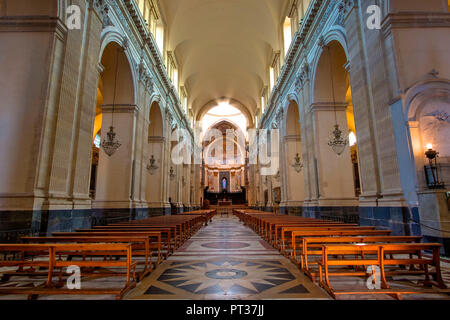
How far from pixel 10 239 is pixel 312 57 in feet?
38.3

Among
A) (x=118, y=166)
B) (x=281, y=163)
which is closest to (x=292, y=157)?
(x=281, y=163)

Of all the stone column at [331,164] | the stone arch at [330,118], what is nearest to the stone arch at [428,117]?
the stone arch at [330,118]

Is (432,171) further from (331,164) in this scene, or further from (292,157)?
(292,157)

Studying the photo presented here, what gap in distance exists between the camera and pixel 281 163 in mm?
16266

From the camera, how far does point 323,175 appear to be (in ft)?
33.8

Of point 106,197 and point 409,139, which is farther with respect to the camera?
point 106,197

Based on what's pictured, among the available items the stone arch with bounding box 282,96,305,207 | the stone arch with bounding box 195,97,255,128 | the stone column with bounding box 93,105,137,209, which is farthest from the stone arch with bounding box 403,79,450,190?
the stone arch with bounding box 195,97,255,128

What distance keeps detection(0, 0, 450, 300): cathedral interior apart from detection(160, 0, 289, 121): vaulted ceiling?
0.35 m

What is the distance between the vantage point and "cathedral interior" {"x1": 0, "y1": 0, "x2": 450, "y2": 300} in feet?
10.3

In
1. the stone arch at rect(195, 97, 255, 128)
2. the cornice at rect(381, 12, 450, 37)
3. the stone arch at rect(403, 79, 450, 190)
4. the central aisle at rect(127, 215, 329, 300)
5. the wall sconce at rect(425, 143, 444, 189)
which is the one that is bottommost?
the central aisle at rect(127, 215, 329, 300)

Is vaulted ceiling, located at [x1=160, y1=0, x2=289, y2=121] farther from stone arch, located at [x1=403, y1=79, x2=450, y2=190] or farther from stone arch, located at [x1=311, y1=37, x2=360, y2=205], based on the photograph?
stone arch, located at [x1=403, y1=79, x2=450, y2=190]
